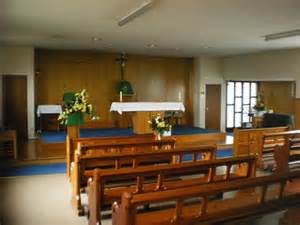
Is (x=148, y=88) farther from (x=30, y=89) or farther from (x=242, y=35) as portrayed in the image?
(x=242, y=35)

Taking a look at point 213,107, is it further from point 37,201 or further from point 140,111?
point 37,201

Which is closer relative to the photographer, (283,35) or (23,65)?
(283,35)

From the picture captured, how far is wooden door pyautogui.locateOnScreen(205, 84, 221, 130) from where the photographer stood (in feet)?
41.8

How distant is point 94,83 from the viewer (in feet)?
38.3

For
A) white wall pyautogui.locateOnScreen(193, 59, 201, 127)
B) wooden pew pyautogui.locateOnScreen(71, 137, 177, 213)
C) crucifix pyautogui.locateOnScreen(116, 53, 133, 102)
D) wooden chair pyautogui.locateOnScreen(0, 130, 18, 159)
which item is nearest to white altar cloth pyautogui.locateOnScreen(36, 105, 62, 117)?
crucifix pyautogui.locateOnScreen(116, 53, 133, 102)

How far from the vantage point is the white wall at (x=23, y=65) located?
9742mm

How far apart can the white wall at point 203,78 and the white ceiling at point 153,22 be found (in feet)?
11.1

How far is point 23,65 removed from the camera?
9.90m

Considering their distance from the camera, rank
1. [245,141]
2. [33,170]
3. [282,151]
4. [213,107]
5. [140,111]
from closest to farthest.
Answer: [282,151], [33,170], [245,141], [140,111], [213,107]

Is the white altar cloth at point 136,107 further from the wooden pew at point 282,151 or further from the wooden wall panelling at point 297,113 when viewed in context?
the wooden wall panelling at point 297,113

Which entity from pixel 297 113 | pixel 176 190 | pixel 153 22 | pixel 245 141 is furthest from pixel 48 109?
pixel 176 190

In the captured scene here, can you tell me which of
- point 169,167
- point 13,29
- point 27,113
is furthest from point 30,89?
point 169,167

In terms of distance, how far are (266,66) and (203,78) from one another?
7.78 feet

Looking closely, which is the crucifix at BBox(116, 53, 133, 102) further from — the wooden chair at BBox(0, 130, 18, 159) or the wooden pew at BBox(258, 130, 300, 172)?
the wooden pew at BBox(258, 130, 300, 172)
